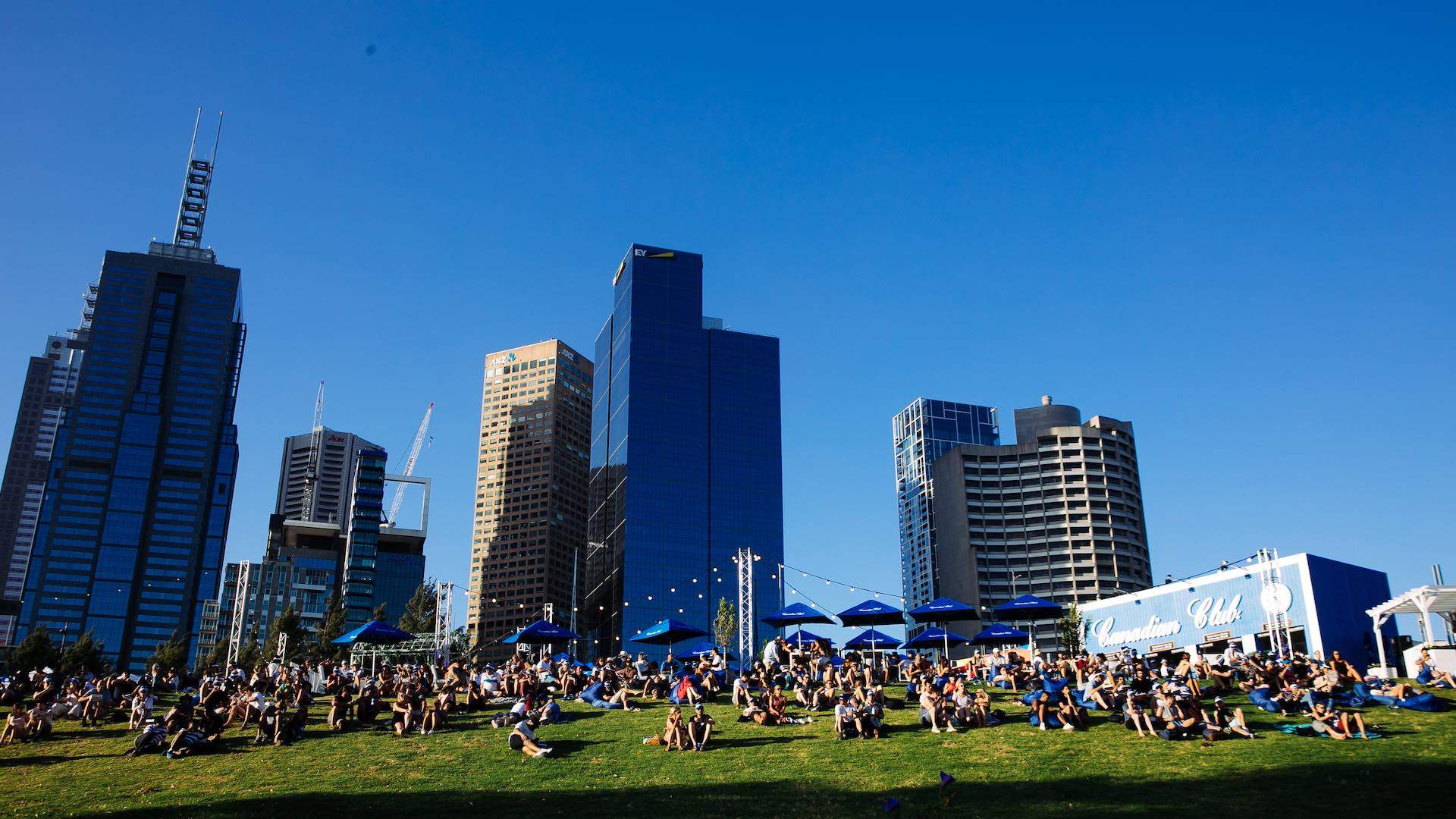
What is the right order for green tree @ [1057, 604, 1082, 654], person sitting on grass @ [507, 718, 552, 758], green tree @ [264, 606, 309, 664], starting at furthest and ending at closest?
1. green tree @ [264, 606, 309, 664]
2. green tree @ [1057, 604, 1082, 654]
3. person sitting on grass @ [507, 718, 552, 758]

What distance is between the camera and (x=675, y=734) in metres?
25.3

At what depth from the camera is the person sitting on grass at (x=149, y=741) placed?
2555 centimetres

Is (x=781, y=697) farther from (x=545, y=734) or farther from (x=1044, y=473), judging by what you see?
(x=1044, y=473)

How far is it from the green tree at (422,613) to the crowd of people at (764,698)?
41.6 m

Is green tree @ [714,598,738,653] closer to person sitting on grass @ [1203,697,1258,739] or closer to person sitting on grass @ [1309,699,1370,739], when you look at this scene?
person sitting on grass @ [1203,697,1258,739]

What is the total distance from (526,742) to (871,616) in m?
18.1

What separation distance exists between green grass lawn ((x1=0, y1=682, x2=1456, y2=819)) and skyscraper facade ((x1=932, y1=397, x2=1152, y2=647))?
160 metres

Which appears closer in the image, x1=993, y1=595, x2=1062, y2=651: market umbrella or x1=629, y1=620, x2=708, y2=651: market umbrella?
x1=993, y1=595, x2=1062, y2=651: market umbrella

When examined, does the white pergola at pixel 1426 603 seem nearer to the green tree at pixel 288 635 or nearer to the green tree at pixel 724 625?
the green tree at pixel 724 625

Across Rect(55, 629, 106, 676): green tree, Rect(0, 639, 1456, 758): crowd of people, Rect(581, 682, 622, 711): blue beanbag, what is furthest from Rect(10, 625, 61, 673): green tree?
Rect(581, 682, 622, 711): blue beanbag

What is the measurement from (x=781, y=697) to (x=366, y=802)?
11358 millimetres

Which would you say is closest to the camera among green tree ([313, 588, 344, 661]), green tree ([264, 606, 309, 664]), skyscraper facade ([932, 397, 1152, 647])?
green tree ([264, 606, 309, 664])

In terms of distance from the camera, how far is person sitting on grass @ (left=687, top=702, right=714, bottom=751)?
25.1m

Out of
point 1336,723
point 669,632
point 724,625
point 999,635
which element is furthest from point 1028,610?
point 724,625
